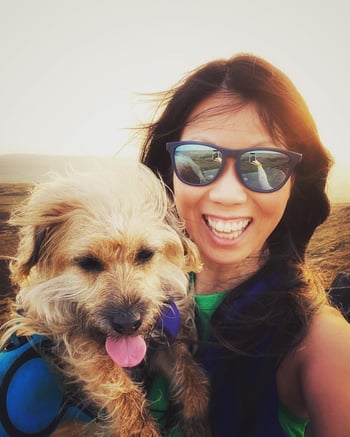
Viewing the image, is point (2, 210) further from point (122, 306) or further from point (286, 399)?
point (286, 399)

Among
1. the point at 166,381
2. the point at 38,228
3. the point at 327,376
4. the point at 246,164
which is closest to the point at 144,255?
the point at 38,228

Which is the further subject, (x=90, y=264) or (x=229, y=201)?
(x=90, y=264)

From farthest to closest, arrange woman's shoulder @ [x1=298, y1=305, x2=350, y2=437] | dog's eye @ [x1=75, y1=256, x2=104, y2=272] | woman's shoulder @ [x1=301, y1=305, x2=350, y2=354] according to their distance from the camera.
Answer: dog's eye @ [x1=75, y1=256, x2=104, y2=272] → woman's shoulder @ [x1=301, y1=305, x2=350, y2=354] → woman's shoulder @ [x1=298, y1=305, x2=350, y2=437]

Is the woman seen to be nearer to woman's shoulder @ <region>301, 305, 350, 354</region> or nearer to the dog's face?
woman's shoulder @ <region>301, 305, 350, 354</region>

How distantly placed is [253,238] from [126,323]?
38.4 inches

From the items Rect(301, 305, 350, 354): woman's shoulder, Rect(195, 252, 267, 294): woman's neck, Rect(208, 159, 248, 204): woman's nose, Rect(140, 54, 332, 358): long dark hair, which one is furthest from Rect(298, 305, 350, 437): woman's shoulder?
Rect(208, 159, 248, 204): woman's nose

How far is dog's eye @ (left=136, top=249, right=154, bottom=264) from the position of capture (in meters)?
2.84

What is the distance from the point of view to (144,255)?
2887 mm

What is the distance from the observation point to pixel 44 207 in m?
2.85

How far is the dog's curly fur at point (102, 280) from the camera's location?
2510 mm

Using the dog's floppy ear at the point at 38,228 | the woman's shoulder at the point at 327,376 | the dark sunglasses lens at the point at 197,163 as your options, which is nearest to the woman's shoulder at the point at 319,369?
the woman's shoulder at the point at 327,376

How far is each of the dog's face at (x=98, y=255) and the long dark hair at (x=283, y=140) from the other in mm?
557

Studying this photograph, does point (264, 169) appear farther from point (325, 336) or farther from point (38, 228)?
point (38, 228)

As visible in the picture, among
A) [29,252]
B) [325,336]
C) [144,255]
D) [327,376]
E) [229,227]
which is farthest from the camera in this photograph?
[144,255]
